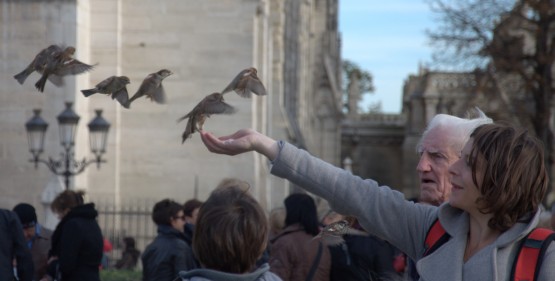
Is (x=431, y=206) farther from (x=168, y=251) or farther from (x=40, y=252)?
(x=40, y=252)

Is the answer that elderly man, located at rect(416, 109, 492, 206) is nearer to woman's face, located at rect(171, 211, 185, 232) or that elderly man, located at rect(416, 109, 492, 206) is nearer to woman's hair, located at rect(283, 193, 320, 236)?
woman's hair, located at rect(283, 193, 320, 236)

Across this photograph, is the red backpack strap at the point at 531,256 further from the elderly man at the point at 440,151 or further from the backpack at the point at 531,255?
the elderly man at the point at 440,151

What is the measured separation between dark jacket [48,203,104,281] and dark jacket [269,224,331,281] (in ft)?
3.98

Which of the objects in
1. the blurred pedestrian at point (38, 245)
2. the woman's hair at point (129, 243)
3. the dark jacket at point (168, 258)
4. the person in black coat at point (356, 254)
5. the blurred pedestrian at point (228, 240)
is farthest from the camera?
the woman's hair at point (129, 243)

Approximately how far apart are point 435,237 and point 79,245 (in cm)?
573

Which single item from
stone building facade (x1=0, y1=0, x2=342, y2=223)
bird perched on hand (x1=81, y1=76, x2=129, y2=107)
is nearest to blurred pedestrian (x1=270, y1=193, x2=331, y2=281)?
bird perched on hand (x1=81, y1=76, x2=129, y2=107)

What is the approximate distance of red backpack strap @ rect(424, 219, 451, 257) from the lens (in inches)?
156

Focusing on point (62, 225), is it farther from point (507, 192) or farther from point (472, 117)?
point (507, 192)

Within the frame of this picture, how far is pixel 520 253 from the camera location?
3.75 metres

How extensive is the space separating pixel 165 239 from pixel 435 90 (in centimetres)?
5025

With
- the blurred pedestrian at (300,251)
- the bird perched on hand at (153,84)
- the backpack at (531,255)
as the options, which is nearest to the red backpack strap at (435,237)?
the backpack at (531,255)

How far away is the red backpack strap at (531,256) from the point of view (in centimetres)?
370

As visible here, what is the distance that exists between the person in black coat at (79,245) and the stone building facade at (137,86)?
1173 centimetres

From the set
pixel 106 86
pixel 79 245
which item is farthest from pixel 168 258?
pixel 106 86
